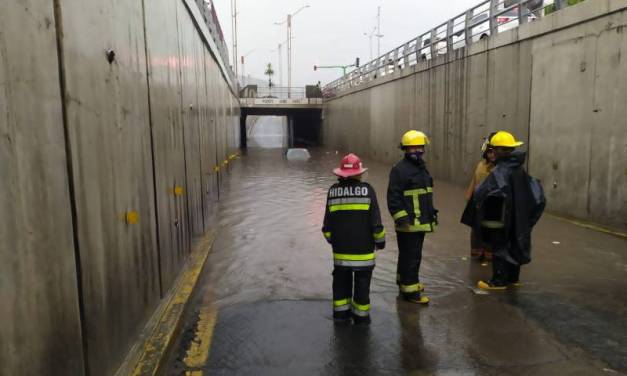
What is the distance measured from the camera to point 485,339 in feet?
14.3

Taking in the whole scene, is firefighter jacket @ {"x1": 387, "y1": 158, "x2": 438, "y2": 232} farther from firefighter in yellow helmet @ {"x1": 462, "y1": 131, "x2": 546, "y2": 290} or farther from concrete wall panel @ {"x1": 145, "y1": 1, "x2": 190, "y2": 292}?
concrete wall panel @ {"x1": 145, "y1": 1, "x2": 190, "y2": 292}

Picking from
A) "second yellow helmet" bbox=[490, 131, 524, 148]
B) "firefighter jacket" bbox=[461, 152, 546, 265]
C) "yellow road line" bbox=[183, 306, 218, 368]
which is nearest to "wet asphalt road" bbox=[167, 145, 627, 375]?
"yellow road line" bbox=[183, 306, 218, 368]

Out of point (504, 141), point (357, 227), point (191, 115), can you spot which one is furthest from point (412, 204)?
point (191, 115)

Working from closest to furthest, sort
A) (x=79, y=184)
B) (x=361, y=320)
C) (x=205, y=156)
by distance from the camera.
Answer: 1. (x=79, y=184)
2. (x=361, y=320)
3. (x=205, y=156)

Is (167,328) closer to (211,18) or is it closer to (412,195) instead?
(412,195)

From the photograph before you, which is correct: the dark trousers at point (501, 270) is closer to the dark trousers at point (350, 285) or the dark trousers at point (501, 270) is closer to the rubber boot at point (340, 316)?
the dark trousers at point (350, 285)

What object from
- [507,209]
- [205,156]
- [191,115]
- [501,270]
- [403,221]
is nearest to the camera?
[403,221]

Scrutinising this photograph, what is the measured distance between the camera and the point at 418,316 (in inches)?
194

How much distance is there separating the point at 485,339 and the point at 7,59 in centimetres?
401

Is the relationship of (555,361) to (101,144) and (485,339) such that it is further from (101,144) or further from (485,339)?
(101,144)

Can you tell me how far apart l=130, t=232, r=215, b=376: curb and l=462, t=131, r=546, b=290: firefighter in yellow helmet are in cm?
331

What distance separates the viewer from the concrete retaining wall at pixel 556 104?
868cm

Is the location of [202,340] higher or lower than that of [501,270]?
lower

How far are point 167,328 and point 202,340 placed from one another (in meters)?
0.32
